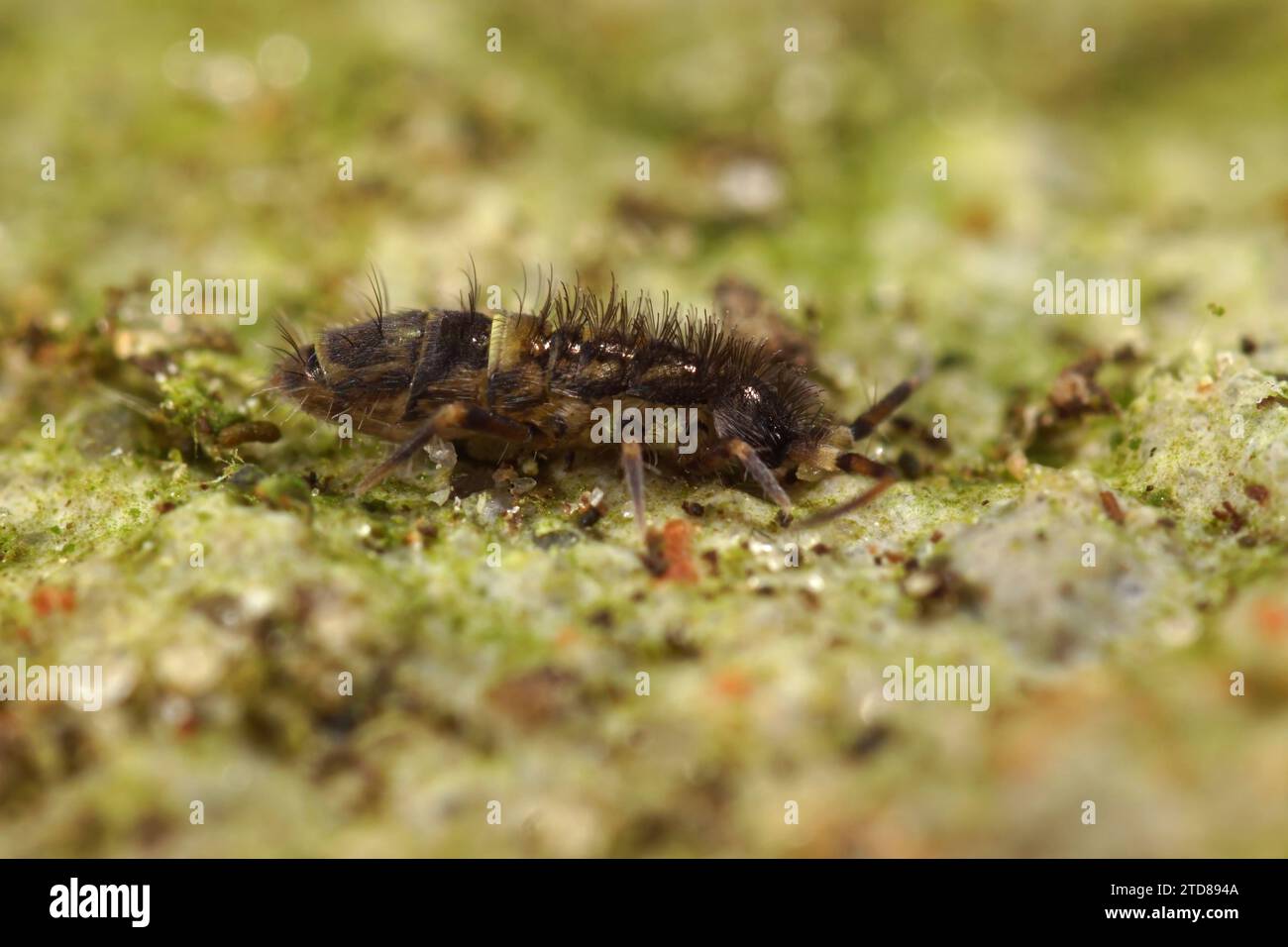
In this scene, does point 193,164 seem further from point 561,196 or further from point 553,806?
point 553,806

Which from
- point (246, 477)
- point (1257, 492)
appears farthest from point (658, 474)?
point (1257, 492)

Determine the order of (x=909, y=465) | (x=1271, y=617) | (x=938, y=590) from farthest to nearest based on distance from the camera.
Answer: (x=909, y=465) → (x=938, y=590) → (x=1271, y=617)

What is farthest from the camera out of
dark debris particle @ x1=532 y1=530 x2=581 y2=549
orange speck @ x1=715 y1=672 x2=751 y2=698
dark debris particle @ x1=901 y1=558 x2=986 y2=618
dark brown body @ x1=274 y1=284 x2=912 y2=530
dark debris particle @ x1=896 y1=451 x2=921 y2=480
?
dark debris particle @ x1=896 y1=451 x2=921 y2=480

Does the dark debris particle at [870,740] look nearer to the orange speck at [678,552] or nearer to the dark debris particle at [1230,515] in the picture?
the orange speck at [678,552]

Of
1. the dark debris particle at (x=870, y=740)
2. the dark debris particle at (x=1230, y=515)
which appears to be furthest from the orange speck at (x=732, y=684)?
the dark debris particle at (x=1230, y=515)

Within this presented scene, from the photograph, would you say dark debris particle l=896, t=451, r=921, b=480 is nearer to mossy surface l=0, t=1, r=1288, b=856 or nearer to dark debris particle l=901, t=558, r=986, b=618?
mossy surface l=0, t=1, r=1288, b=856

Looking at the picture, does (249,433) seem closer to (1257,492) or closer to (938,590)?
(938,590)

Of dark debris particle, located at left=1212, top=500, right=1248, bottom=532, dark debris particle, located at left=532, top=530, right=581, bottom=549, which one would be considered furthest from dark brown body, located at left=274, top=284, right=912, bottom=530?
dark debris particle, located at left=1212, top=500, right=1248, bottom=532
